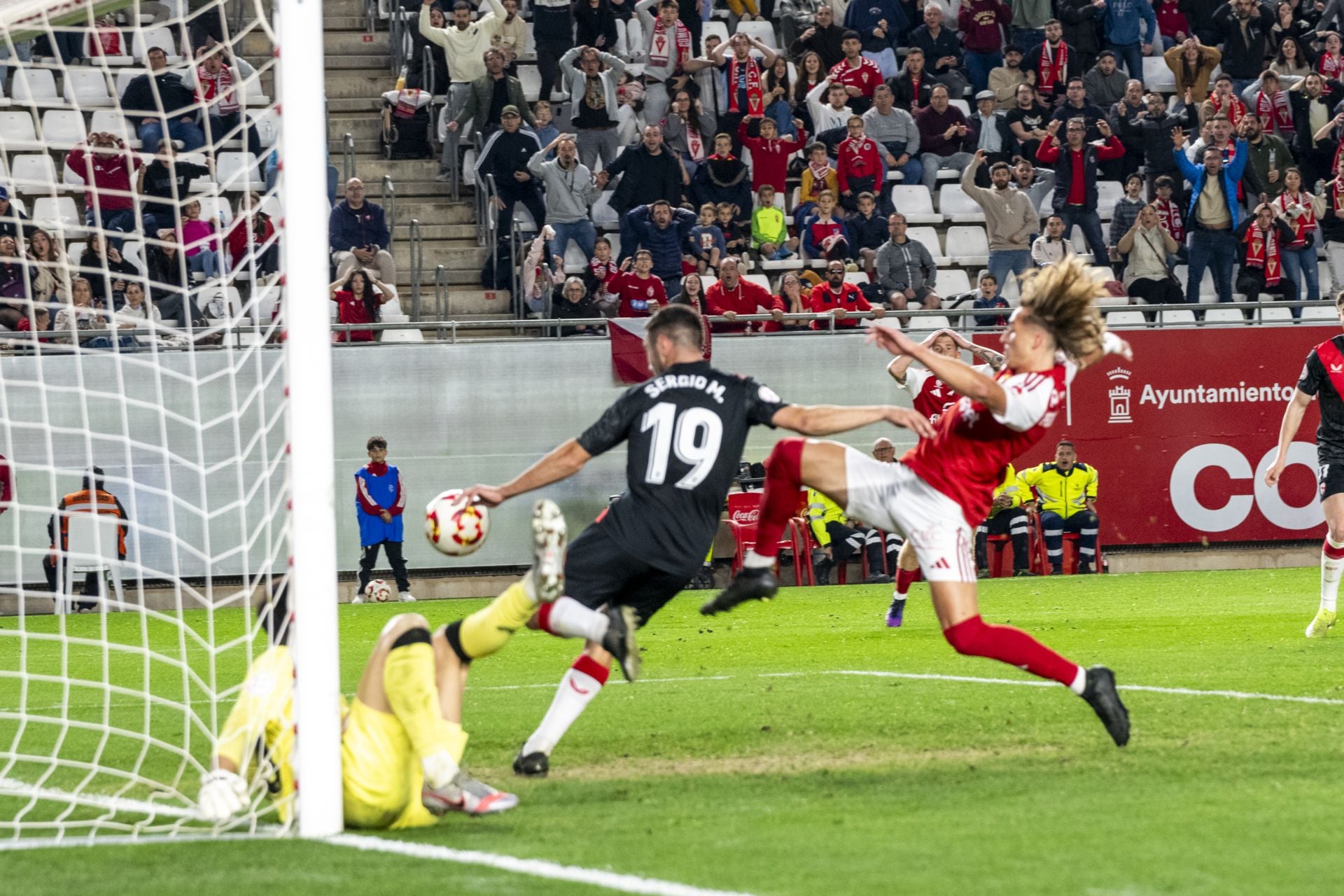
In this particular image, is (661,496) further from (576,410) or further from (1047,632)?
(576,410)

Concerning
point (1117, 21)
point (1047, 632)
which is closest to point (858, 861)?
point (1047, 632)

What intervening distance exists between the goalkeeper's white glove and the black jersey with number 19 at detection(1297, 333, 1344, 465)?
28.2 ft

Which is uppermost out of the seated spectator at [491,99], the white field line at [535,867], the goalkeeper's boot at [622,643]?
the seated spectator at [491,99]

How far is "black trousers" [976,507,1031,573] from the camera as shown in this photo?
22.0m

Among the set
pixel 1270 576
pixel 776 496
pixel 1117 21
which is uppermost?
pixel 1117 21

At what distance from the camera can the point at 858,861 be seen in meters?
5.58

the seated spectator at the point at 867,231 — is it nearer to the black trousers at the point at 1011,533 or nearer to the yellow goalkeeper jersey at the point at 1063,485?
the yellow goalkeeper jersey at the point at 1063,485

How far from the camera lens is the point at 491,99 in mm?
23047

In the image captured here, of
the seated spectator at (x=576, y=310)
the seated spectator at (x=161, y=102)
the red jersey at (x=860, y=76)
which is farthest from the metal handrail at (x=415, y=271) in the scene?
the red jersey at (x=860, y=76)

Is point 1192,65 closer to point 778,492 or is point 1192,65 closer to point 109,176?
point 109,176

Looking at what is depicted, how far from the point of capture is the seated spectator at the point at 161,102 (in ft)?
42.0

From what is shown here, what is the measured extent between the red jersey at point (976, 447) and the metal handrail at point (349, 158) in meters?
16.0

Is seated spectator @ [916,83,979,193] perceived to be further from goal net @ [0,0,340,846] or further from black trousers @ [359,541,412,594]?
goal net @ [0,0,340,846]

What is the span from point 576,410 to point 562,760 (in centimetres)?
1297
